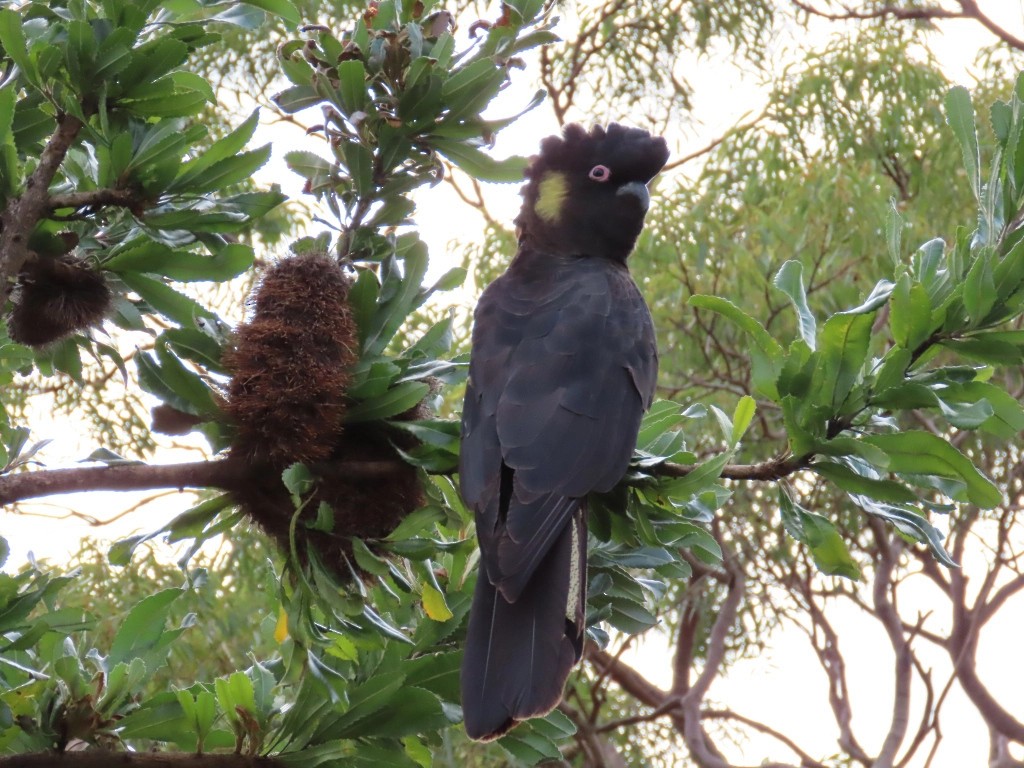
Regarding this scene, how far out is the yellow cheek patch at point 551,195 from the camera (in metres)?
3.11

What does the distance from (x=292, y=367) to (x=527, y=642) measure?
610mm

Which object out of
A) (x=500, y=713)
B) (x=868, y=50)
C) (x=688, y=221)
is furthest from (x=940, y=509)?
(x=868, y=50)

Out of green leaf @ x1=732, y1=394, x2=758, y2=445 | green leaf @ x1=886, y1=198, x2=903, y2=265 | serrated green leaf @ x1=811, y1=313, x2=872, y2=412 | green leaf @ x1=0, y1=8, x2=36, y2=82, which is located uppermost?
green leaf @ x1=0, y1=8, x2=36, y2=82

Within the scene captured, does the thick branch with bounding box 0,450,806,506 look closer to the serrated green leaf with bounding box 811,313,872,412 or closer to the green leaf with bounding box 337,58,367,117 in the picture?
the serrated green leaf with bounding box 811,313,872,412

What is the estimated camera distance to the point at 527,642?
1.95 meters

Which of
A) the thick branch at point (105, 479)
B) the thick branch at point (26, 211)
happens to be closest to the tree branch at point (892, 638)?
the thick branch at point (105, 479)

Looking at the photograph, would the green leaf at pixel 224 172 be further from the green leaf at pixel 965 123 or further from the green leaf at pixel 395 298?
the green leaf at pixel 965 123

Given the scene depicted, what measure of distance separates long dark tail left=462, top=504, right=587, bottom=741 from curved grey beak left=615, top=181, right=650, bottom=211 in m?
1.14

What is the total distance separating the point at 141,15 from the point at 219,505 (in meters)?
0.90

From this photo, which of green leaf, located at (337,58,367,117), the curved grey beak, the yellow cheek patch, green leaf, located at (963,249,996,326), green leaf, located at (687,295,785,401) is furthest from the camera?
the yellow cheek patch

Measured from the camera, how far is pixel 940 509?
204cm

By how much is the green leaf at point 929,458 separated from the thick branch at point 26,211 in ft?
4.72

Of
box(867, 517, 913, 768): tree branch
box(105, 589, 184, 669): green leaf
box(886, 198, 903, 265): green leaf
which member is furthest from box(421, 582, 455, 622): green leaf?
box(867, 517, 913, 768): tree branch

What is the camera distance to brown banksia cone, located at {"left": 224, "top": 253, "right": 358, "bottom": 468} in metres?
1.97
